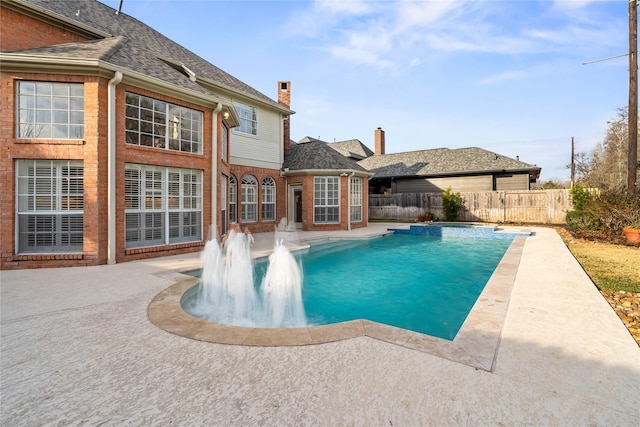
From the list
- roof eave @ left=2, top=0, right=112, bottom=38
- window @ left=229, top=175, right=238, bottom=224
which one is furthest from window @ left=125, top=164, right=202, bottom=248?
roof eave @ left=2, top=0, right=112, bottom=38

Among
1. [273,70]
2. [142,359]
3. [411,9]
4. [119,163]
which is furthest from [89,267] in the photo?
[273,70]

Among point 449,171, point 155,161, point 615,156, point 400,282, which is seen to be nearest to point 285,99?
point 155,161

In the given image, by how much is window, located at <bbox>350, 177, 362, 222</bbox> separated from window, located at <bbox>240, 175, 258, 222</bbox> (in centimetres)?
533

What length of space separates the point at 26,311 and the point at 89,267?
3158 millimetres

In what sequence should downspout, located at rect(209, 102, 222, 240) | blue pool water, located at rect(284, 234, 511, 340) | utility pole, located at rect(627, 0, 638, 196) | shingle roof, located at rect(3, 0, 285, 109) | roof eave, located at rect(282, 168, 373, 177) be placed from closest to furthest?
1. blue pool water, located at rect(284, 234, 511, 340)
2. shingle roof, located at rect(3, 0, 285, 109)
3. downspout, located at rect(209, 102, 222, 240)
4. utility pole, located at rect(627, 0, 638, 196)
5. roof eave, located at rect(282, 168, 373, 177)

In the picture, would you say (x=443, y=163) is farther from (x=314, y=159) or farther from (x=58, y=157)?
(x=58, y=157)

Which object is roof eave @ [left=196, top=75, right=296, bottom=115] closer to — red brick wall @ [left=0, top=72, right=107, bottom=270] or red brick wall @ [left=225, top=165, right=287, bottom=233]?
red brick wall @ [left=225, top=165, right=287, bottom=233]

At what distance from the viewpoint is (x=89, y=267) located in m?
6.98

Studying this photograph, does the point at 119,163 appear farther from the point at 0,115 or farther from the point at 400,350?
the point at 400,350

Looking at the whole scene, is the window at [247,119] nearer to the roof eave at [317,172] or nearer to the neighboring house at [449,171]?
the roof eave at [317,172]

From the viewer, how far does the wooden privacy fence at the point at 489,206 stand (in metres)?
18.3

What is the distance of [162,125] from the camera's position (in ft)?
28.2

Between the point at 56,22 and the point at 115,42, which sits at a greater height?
the point at 56,22

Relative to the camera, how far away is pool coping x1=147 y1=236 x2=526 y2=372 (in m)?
2.88
